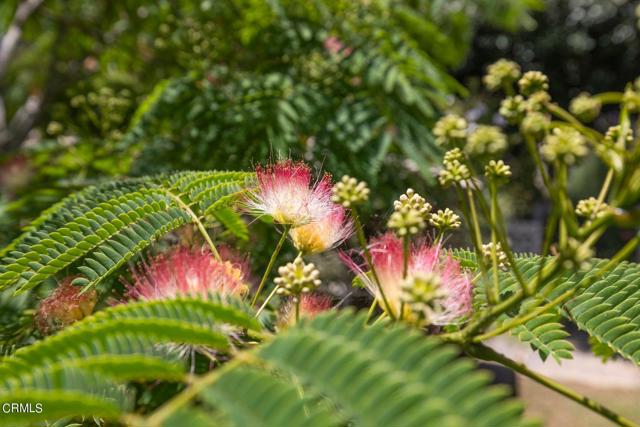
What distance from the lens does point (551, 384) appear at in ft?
3.18

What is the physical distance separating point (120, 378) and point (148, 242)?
591 mm

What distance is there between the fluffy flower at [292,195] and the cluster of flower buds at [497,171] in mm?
373

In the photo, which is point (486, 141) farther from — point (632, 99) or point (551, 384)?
point (551, 384)

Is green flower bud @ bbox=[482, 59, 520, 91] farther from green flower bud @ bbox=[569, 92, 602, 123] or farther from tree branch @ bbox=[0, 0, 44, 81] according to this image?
tree branch @ bbox=[0, 0, 44, 81]

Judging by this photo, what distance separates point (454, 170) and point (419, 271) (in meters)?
0.21

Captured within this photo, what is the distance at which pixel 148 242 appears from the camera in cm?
131

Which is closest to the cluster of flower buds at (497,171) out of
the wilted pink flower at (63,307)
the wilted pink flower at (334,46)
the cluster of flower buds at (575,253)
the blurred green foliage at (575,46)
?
the cluster of flower buds at (575,253)

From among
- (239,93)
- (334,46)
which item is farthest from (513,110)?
(334,46)

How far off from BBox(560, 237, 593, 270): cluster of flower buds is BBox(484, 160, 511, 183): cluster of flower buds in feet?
0.83

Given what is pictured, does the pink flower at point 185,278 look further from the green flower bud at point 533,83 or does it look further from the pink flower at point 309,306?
the green flower bud at point 533,83

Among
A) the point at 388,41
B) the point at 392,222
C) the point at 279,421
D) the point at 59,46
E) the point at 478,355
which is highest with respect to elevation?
the point at 59,46

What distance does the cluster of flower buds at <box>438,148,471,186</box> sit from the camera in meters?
1.11

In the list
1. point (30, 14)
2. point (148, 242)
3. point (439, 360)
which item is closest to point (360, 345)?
point (439, 360)

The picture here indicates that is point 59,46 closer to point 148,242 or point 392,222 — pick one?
point 148,242
